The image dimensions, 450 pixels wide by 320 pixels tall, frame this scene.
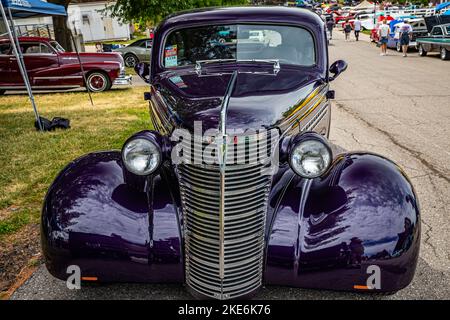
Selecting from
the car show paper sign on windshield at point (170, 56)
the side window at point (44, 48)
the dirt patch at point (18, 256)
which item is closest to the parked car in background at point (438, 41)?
the side window at point (44, 48)

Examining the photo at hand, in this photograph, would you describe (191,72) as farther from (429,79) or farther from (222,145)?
(429,79)

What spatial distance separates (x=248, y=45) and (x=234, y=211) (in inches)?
80.1

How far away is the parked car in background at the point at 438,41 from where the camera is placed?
17.4 meters

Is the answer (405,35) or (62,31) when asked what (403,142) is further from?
(405,35)

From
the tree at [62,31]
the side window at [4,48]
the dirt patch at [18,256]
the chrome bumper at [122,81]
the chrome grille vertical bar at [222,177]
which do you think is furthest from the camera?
the tree at [62,31]

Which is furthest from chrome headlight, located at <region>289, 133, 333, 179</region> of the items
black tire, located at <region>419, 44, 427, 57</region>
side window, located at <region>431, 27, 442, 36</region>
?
black tire, located at <region>419, 44, 427, 57</region>

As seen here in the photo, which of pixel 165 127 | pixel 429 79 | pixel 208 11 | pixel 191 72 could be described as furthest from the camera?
pixel 429 79

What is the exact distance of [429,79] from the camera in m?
13.1

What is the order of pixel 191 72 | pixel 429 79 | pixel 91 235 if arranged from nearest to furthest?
pixel 91 235, pixel 191 72, pixel 429 79

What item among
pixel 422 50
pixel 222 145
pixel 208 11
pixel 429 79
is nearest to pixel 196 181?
pixel 222 145

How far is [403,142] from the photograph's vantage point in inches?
270

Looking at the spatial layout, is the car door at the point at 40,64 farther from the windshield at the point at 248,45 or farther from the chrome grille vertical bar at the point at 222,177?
the chrome grille vertical bar at the point at 222,177

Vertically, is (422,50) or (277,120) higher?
(277,120)

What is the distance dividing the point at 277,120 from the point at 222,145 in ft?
1.79
